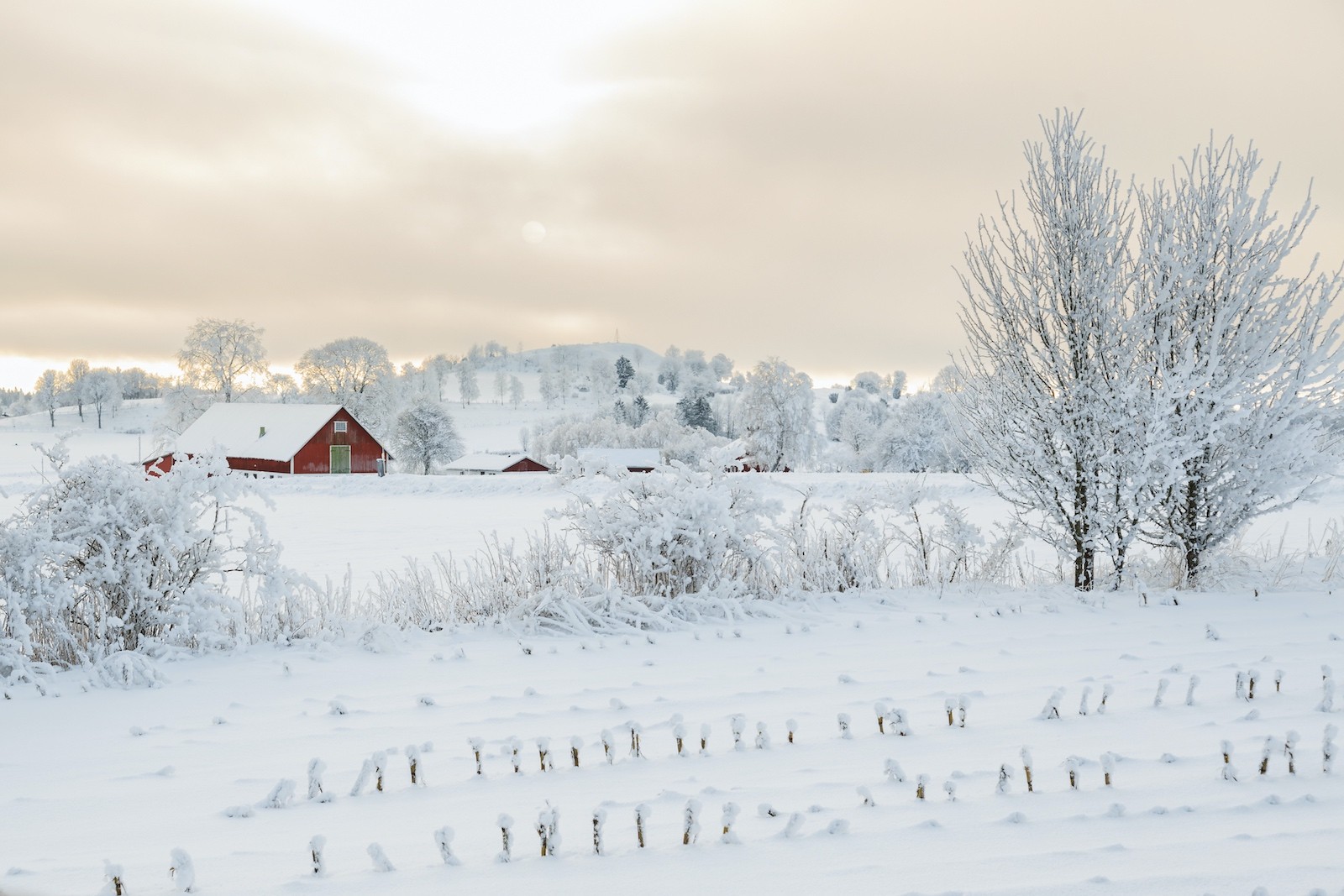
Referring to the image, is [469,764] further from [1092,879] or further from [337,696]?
[1092,879]

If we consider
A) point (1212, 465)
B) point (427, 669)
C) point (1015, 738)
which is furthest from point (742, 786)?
point (1212, 465)

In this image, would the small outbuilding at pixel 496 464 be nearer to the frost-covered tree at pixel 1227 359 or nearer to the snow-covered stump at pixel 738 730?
the frost-covered tree at pixel 1227 359

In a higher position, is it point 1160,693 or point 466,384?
point 466,384

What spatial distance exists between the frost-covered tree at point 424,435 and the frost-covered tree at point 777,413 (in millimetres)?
19794

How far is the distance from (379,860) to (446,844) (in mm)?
211

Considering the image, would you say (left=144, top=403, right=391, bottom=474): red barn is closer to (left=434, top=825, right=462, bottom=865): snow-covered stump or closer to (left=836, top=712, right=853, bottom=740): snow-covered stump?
(left=836, top=712, right=853, bottom=740): snow-covered stump

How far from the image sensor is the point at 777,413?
175ft

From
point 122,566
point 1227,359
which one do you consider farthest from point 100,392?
point 1227,359

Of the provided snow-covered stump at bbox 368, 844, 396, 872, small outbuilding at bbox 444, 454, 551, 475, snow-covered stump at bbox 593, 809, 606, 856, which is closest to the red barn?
small outbuilding at bbox 444, 454, 551, 475

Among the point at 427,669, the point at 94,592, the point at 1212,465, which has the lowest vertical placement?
the point at 427,669

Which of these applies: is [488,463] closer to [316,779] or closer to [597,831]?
[316,779]

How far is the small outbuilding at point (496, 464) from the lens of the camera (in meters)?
57.7

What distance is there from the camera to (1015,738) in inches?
157

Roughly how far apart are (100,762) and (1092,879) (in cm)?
407
